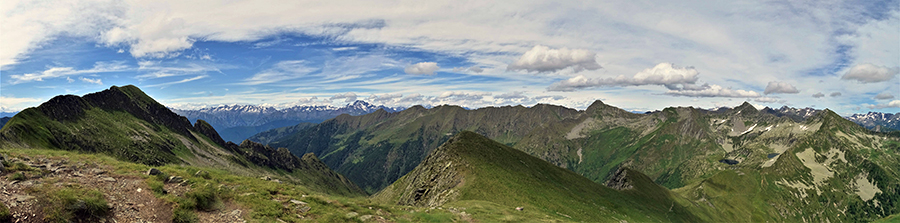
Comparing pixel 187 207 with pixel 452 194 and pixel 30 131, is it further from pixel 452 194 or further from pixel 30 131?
pixel 30 131

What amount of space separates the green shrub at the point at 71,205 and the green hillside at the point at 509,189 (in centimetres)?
4334

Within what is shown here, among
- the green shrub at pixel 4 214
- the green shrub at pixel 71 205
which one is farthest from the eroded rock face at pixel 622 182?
the green shrub at pixel 4 214

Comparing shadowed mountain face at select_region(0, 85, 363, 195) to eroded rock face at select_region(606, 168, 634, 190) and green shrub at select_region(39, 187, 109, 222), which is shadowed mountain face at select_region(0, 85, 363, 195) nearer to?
green shrub at select_region(39, 187, 109, 222)

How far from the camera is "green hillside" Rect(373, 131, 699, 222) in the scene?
231ft

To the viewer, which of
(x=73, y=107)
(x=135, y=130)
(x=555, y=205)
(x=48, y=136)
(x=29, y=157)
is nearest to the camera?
(x=29, y=157)

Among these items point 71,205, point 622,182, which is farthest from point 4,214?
point 622,182

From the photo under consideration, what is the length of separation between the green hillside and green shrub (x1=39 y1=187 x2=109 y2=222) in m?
43.3

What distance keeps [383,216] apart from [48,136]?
143669mm

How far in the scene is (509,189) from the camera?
7519 centimetres

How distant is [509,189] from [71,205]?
66.2 metres

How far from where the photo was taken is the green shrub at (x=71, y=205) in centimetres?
1738

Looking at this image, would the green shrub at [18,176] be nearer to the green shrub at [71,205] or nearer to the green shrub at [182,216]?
the green shrub at [71,205]

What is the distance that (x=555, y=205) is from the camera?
72188 mm

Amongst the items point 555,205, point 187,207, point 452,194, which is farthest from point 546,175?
point 187,207
